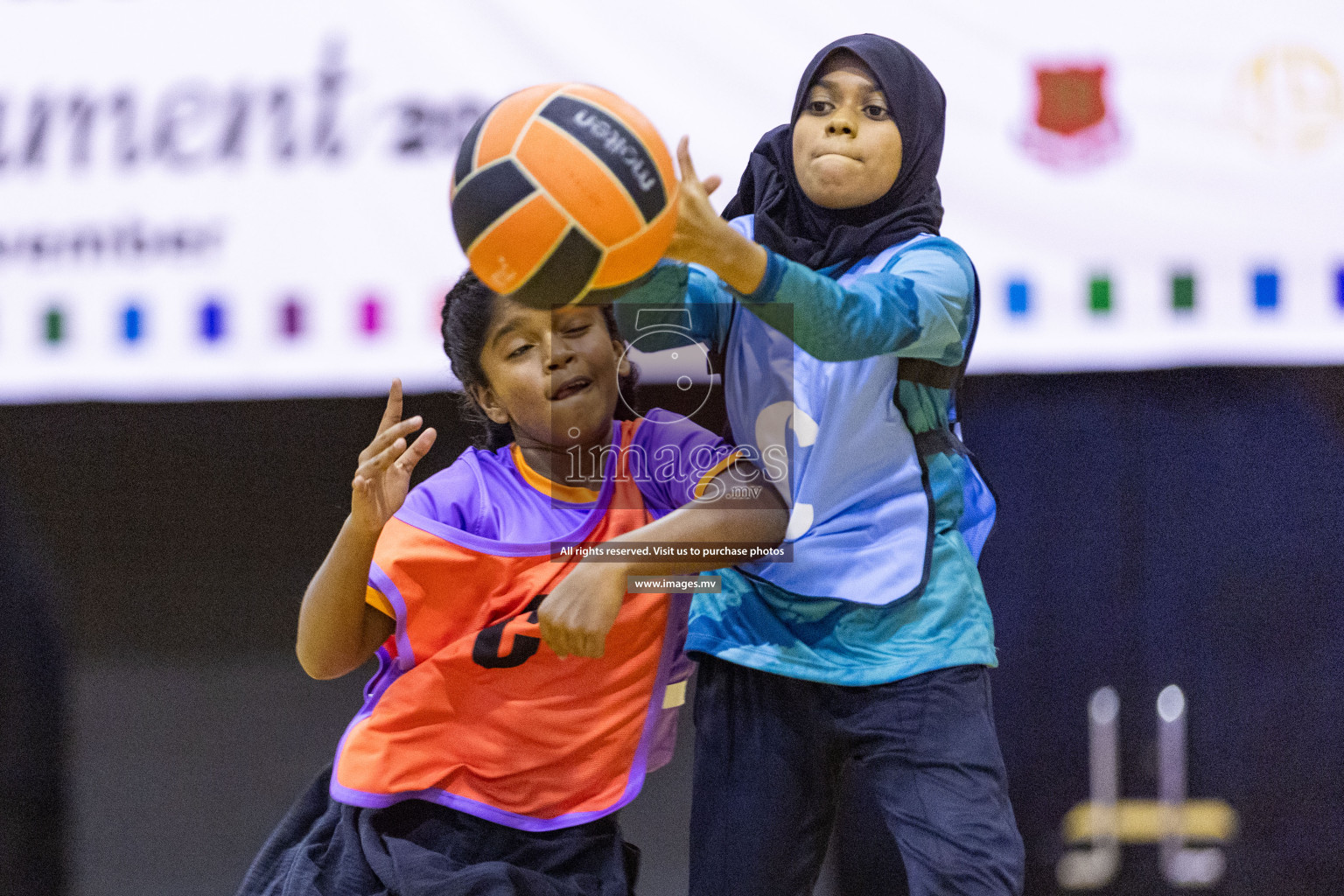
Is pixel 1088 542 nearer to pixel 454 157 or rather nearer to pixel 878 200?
pixel 878 200

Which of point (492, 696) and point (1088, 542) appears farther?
point (1088, 542)

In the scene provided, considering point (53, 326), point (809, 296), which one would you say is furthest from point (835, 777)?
point (53, 326)

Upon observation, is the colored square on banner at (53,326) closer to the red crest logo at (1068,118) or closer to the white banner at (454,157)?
the white banner at (454,157)

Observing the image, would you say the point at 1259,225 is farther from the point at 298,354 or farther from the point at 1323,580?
the point at 298,354

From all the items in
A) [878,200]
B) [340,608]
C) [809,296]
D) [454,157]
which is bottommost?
[340,608]

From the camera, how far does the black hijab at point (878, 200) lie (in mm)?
1308

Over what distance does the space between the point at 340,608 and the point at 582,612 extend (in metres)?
0.31

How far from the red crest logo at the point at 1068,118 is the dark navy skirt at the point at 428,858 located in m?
1.20

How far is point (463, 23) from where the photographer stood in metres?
1.86

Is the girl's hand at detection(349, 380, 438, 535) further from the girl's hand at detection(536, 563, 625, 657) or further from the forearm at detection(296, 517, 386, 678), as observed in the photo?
the girl's hand at detection(536, 563, 625, 657)

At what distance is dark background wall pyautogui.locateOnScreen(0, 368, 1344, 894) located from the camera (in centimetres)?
195

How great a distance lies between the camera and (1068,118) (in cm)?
180

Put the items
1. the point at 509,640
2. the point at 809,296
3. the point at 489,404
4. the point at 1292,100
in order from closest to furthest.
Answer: the point at 809,296
the point at 509,640
the point at 489,404
the point at 1292,100

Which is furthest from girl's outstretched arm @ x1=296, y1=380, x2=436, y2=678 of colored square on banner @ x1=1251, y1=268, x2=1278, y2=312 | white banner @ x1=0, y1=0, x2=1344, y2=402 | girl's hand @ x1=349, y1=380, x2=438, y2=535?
colored square on banner @ x1=1251, y1=268, x2=1278, y2=312
